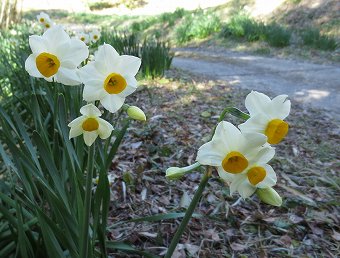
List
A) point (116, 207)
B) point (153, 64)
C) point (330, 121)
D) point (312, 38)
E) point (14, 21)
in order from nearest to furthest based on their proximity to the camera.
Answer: point (116, 207) → point (330, 121) → point (153, 64) → point (312, 38) → point (14, 21)

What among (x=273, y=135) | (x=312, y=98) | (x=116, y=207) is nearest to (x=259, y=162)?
(x=273, y=135)

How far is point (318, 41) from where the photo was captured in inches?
284

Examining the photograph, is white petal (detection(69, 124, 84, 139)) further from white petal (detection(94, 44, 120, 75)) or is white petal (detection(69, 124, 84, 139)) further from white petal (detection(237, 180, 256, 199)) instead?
white petal (detection(237, 180, 256, 199))

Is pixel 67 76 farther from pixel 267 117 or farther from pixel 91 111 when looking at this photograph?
pixel 267 117

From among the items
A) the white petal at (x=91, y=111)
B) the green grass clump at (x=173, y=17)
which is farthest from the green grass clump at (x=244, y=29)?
the white petal at (x=91, y=111)

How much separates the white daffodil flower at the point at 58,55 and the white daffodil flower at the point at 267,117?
43cm

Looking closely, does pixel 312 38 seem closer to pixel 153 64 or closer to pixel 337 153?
pixel 153 64

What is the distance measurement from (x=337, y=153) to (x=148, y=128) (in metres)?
1.48

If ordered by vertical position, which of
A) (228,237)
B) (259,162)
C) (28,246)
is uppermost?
(259,162)

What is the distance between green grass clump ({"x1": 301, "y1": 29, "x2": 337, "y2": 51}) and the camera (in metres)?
7.06

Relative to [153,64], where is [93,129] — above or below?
above

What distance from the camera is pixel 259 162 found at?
0.73m

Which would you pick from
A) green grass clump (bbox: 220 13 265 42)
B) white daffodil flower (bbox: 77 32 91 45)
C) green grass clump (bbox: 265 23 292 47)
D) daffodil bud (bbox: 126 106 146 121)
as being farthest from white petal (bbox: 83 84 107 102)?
green grass clump (bbox: 220 13 265 42)

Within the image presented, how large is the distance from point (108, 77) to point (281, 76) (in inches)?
193
